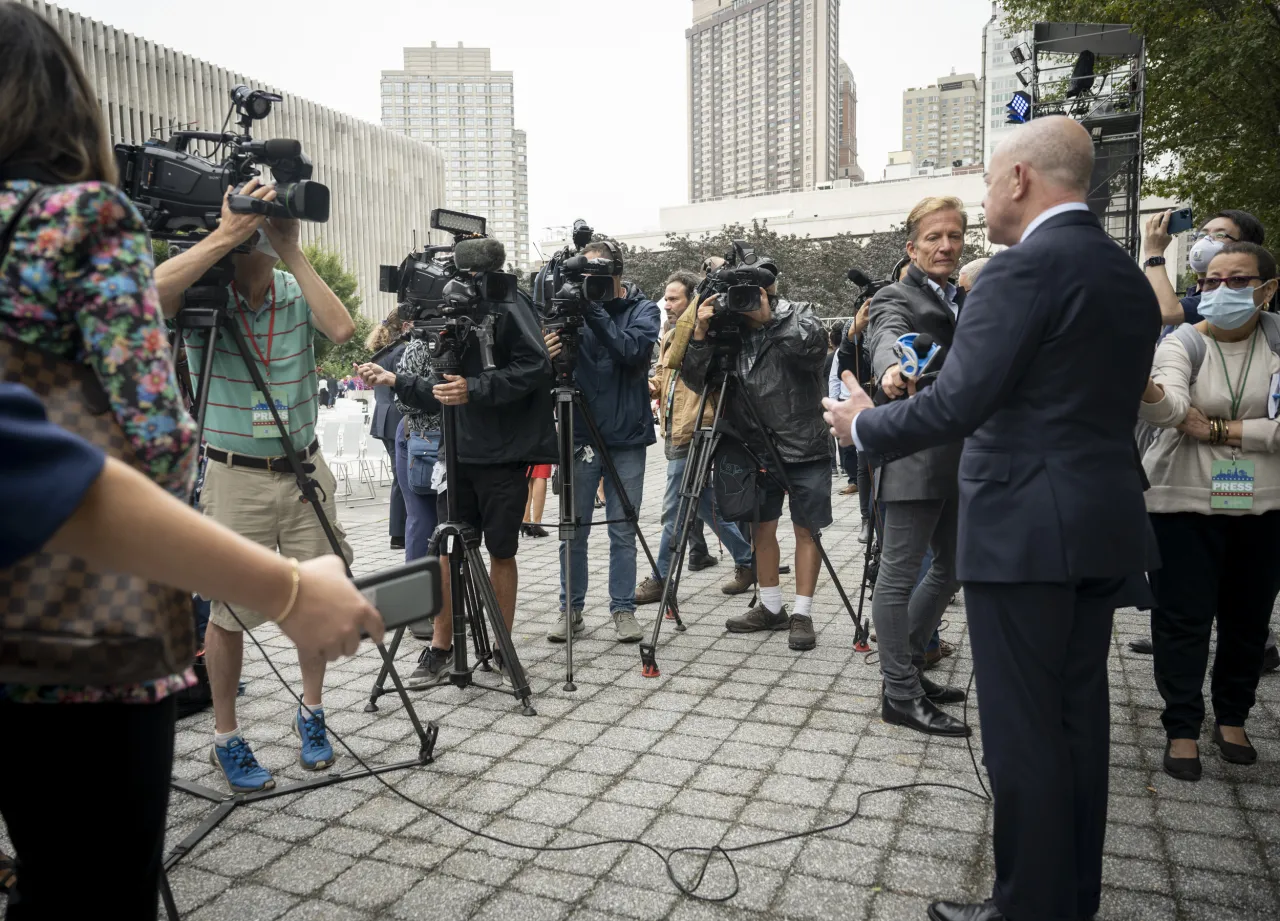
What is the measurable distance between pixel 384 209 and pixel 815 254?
202 feet

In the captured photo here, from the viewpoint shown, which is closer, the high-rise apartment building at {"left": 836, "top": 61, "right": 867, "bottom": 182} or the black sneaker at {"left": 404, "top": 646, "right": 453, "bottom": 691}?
the black sneaker at {"left": 404, "top": 646, "right": 453, "bottom": 691}

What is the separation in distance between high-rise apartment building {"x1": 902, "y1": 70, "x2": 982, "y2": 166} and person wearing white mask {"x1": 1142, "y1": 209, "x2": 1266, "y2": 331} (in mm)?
189148

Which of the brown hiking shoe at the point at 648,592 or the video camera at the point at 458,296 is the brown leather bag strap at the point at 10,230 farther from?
the brown hiking shoe at the point at 648,592

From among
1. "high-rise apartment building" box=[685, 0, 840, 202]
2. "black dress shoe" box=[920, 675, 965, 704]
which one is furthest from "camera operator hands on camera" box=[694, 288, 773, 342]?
"high-rise apartment building" box=[685, 0, 840, 202]

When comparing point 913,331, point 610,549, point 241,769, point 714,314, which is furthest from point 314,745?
point 913,331

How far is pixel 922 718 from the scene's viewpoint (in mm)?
4086

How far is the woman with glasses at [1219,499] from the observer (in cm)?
362

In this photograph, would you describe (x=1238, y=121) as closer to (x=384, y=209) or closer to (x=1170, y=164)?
(x=1170, y=164)

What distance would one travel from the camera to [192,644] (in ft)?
5.03

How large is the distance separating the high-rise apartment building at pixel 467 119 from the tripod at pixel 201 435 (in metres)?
181

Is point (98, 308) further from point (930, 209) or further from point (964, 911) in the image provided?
point (930, 209)

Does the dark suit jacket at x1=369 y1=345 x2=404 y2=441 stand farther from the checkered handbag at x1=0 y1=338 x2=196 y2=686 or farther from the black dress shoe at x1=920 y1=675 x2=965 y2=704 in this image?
the checkered handbag at x1=0 y1=338 x2=196 y2=686

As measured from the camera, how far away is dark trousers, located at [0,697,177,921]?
1.37 m

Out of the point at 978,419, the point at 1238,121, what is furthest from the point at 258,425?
the point at 1238,121
